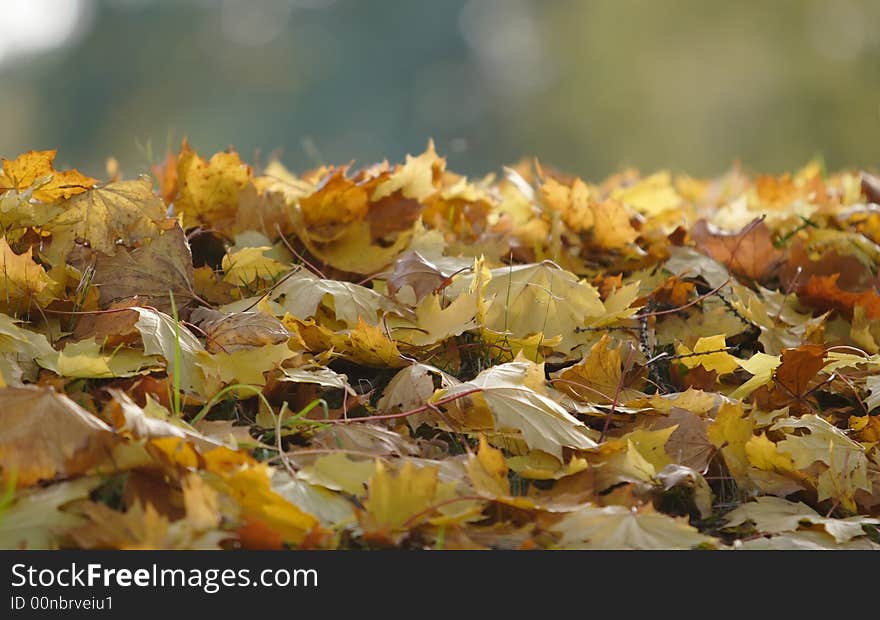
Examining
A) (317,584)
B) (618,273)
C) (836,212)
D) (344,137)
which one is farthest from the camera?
(344,137)

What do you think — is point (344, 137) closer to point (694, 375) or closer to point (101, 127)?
point (101, 127)

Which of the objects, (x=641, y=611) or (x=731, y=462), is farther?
(x=731, y=462)

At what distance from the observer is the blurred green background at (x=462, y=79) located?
11758mm

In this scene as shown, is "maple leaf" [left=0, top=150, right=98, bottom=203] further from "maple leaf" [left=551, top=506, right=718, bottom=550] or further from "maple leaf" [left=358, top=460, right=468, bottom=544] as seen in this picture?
"maple leaf" [left=551, top=506, right=718, bottom=550]

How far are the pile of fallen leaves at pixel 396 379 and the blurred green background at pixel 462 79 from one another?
28.7ft

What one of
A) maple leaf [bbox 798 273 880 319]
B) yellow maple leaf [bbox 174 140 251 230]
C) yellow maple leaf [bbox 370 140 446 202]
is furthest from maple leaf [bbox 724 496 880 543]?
yellow maple leaf [bbox 174 140 251 230]

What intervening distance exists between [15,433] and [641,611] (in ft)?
2.27

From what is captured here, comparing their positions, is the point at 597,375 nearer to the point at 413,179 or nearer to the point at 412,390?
the point at 412,390

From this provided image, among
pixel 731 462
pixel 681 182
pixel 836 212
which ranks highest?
pixel 681 182

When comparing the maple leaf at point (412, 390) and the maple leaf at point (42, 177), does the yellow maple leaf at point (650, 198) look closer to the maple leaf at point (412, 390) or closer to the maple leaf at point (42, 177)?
the maple leaf at point (412, 390)

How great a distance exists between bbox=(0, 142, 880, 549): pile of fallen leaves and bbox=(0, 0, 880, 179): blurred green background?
875 centimetres

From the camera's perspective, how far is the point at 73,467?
40.7 inches

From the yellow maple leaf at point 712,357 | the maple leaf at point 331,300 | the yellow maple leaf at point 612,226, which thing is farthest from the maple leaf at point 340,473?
the yellow maple leaf at point 612,226

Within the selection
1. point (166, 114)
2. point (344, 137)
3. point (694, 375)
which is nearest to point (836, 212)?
point (694, 375)
